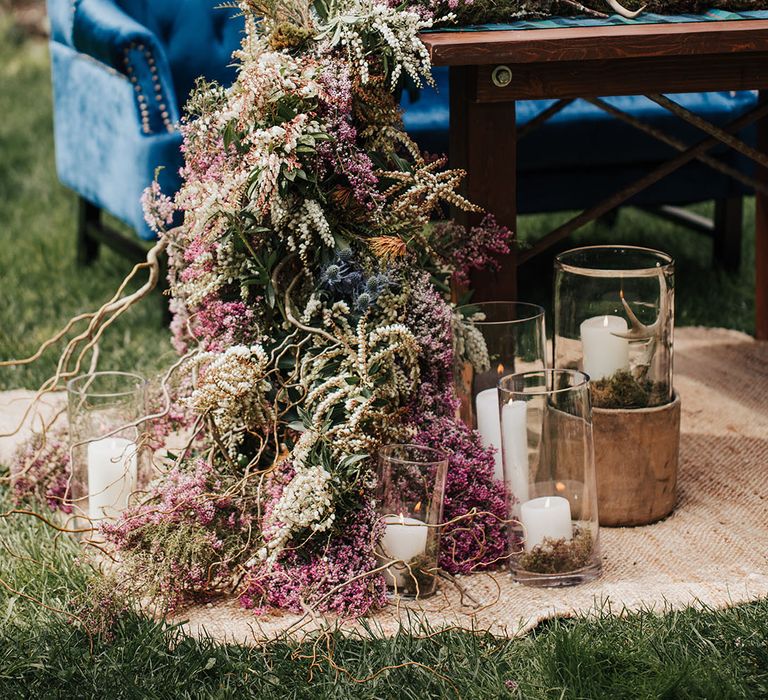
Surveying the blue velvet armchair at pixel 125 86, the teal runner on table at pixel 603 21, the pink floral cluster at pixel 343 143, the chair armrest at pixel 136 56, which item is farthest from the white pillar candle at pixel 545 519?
the chair armrest at pixel 136 56

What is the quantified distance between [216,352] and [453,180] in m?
0.54

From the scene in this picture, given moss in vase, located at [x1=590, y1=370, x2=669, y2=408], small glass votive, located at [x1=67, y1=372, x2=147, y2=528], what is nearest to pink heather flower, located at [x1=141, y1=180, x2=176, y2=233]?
small glass votive, located at [x1=67, y1=372, x2=147, y2=528]

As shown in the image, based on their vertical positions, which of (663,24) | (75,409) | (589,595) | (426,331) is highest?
(663,24)

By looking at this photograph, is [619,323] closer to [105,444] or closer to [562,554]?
[562,554]

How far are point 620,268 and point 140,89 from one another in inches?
69.1

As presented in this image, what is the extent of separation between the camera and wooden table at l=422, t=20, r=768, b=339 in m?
2.10

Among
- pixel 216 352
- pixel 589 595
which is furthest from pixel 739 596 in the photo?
pixel 216 352

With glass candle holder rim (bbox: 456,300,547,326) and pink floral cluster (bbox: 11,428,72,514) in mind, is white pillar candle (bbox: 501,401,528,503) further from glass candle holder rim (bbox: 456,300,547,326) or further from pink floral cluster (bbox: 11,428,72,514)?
pink floral cluster (bbox: 11,428,72,514)

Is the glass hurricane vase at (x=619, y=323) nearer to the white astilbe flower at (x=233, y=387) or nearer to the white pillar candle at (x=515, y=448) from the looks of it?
the white pillar candle at (x=515, y=448)

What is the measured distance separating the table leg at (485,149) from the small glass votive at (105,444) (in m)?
0.75

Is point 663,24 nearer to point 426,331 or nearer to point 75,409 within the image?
point 426,331

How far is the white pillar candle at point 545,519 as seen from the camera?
202cm

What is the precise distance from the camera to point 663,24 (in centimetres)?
221

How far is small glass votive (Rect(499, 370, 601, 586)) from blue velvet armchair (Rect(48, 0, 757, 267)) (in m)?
1.75
